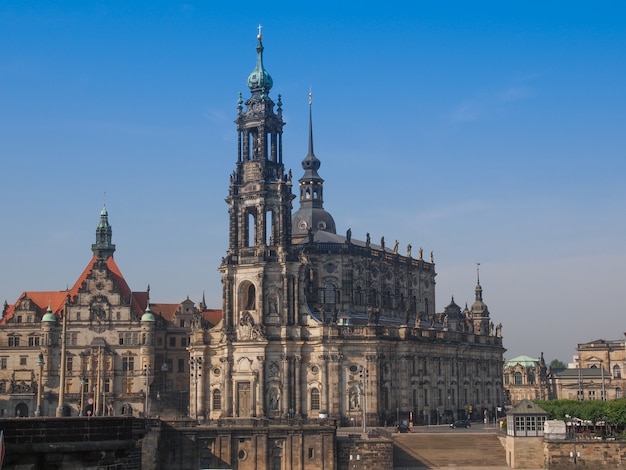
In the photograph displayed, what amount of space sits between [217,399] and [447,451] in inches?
1065

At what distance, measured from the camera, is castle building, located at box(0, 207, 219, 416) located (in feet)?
375

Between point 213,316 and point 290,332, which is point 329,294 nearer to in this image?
point 290,332

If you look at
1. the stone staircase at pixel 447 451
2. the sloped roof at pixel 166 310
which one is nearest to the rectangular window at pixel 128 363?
the sloped roof at pixel 166 310

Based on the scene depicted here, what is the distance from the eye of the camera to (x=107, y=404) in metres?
114

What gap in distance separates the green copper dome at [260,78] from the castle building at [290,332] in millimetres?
127

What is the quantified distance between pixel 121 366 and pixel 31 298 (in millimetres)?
15100

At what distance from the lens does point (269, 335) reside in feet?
325

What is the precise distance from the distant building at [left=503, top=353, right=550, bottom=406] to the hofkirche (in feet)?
118

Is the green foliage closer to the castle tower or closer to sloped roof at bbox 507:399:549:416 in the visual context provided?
sloped roof at bbox 507:399:549:416

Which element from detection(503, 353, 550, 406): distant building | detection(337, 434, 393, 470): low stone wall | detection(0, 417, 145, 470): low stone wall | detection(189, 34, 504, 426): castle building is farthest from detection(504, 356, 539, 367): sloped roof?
detection(0, 417, 145, 470): low stone wall

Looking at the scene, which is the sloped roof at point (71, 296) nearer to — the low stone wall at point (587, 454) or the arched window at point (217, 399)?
the arched window at point (217, 399)

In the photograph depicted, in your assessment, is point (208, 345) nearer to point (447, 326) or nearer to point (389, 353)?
point (389, 353)

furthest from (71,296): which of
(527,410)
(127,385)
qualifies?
(527,410)

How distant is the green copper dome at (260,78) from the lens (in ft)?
345
